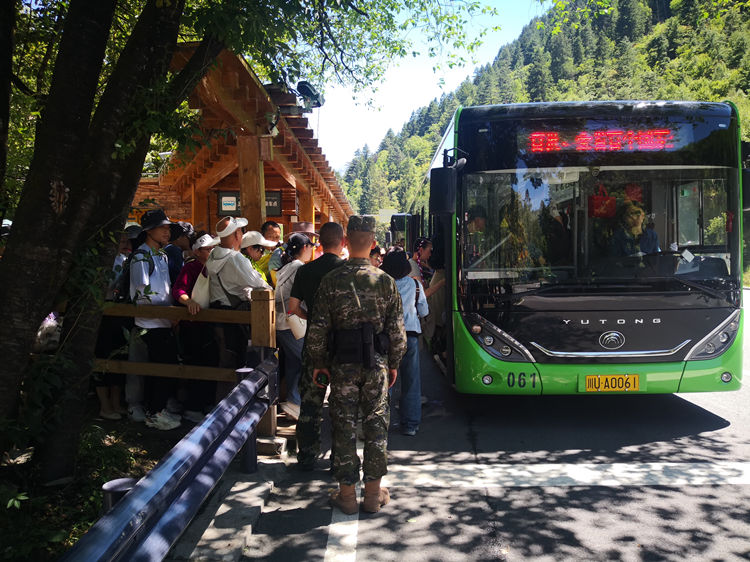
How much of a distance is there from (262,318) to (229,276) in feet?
2.29

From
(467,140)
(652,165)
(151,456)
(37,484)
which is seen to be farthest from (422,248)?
(37,484)

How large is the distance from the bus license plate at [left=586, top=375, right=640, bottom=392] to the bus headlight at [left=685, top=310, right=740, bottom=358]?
0.58m

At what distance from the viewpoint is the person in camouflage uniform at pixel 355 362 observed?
→ 4207 mm

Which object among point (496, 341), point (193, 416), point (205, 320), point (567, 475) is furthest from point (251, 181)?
point (567, 475)

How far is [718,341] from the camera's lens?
20.0 feet

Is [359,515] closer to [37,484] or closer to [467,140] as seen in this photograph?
[37,484]

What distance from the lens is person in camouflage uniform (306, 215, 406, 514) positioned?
13.8ft

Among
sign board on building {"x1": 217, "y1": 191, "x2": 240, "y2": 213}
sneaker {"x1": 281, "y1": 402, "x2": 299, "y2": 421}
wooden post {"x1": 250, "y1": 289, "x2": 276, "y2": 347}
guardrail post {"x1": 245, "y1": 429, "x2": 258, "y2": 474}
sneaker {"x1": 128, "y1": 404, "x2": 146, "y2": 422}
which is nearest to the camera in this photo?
guardrail post {"x1": 245, "y1": 429, "x2": 258, "y2": 474}

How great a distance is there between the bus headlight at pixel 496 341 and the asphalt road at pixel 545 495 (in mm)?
729

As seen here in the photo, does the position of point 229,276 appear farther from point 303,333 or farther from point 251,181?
point 251,181

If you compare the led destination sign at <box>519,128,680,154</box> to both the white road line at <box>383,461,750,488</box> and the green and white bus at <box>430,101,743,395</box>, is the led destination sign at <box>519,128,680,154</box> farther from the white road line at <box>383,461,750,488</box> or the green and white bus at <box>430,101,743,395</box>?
the white road line at <box>383,461,750,488</box>

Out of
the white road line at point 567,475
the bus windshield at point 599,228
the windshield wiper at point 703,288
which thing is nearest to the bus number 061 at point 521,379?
the bus windshield at point 599,228

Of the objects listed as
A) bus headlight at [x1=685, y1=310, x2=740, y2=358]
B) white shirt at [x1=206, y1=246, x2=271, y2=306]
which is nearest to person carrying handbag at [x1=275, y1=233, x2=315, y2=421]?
white shirt at [x1=206, y1=246, x2=271, y2=306]

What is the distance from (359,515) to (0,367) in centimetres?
231
